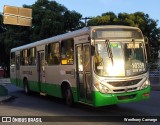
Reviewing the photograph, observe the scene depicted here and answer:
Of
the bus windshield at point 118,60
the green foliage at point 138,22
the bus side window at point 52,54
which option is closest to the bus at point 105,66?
the bus windshield at point 118,60

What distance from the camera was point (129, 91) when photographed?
42.1 feet

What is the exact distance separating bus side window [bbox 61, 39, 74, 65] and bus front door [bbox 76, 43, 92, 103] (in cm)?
56

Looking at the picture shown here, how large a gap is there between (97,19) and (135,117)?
3486cm

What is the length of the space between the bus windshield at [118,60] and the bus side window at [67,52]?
1965 millimetres

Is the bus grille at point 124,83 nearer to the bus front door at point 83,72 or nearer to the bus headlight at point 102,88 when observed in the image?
the bus headlight at point 102,88

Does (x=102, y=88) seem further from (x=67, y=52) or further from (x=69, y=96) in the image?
(x=67, y=52)

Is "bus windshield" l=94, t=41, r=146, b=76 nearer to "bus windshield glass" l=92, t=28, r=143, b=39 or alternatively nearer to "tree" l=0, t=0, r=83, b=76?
"bus windshield glass" l=92, t=28, r=143, b=39

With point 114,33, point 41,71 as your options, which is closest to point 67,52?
point 114,33

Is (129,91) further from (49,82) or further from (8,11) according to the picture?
(8,11)

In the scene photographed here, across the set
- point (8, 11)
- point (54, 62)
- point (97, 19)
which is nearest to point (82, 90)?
point (54, 62)

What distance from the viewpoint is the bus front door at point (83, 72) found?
13242 millimetres

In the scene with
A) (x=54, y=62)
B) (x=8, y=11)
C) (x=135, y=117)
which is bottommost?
(x=135, y=117)

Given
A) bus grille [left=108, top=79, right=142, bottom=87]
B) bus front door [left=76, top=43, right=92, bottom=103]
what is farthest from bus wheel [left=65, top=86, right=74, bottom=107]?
bus grille [left=108, top=79, right=142, bottom=87]

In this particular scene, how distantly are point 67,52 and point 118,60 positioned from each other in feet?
9.56
